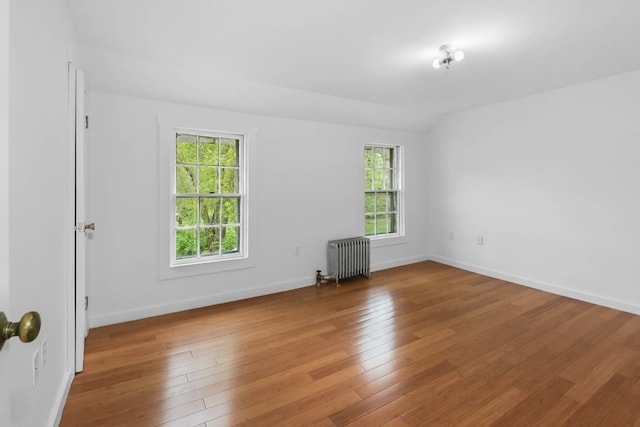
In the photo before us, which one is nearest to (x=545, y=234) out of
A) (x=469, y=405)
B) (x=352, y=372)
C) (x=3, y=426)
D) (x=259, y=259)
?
(x=469, y=405)

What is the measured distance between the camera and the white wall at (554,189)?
339 centimetres

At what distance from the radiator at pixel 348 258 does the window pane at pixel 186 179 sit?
1.97 metres

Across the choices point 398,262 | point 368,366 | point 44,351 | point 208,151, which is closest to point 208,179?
point 208,151

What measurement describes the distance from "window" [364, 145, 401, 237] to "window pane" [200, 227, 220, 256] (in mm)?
2331

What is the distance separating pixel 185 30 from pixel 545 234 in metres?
4.59

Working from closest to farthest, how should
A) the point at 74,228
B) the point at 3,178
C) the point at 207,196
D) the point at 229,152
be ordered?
1. the point at 3,178
2. the point at 74,228
3. the point at 207,196
4. the point at 229,152

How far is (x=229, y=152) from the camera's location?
3.78m

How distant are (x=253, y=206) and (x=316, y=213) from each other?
0.94 metres

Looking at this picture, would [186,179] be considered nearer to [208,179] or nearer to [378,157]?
[208,179]

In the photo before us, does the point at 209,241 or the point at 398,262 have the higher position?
the point at 209,241

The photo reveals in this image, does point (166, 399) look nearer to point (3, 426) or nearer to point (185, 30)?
point (3, 426)

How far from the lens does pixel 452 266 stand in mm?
5238

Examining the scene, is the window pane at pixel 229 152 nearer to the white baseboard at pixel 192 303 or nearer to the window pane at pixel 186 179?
the window pane at pixel 186 179

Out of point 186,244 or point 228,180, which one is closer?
point 186,244
